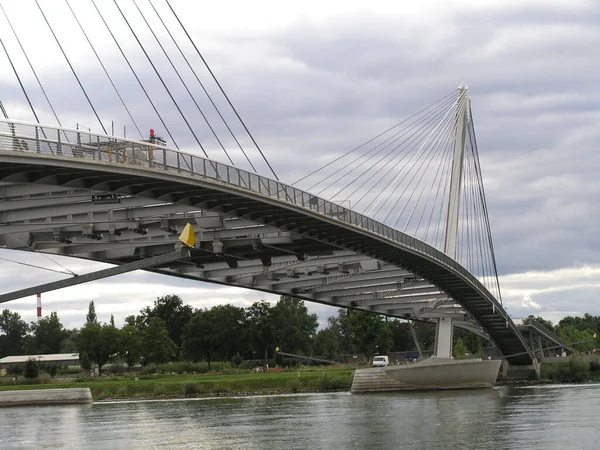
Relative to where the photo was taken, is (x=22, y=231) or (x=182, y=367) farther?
(x=182, y=367)

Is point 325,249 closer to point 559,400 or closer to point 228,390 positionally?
point 559,400

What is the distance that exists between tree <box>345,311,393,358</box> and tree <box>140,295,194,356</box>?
96.9 feet

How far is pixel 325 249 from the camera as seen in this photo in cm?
5359

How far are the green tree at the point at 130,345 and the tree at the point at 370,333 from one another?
70.9 feet

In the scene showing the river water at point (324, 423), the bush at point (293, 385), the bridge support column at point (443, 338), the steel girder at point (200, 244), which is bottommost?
the river water at point (324, 423)

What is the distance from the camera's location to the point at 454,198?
70.3 meters

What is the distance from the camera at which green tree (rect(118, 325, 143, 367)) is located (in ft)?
320

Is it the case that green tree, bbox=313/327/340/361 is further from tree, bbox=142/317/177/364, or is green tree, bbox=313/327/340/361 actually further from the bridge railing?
the bridge railing

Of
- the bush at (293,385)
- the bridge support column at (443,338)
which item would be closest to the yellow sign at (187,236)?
the bush at (293,385)

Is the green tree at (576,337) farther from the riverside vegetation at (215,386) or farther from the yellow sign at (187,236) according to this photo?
the yellow sign at (187,236)

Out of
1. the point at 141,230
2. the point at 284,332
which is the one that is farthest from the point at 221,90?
the point at 284,332

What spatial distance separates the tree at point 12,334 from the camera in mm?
167850

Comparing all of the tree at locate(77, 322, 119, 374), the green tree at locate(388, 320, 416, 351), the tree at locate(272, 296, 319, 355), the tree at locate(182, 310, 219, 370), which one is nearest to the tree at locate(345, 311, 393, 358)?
the tree at locate(272, 296, 319, 355)

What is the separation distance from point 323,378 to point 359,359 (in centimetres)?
4768
